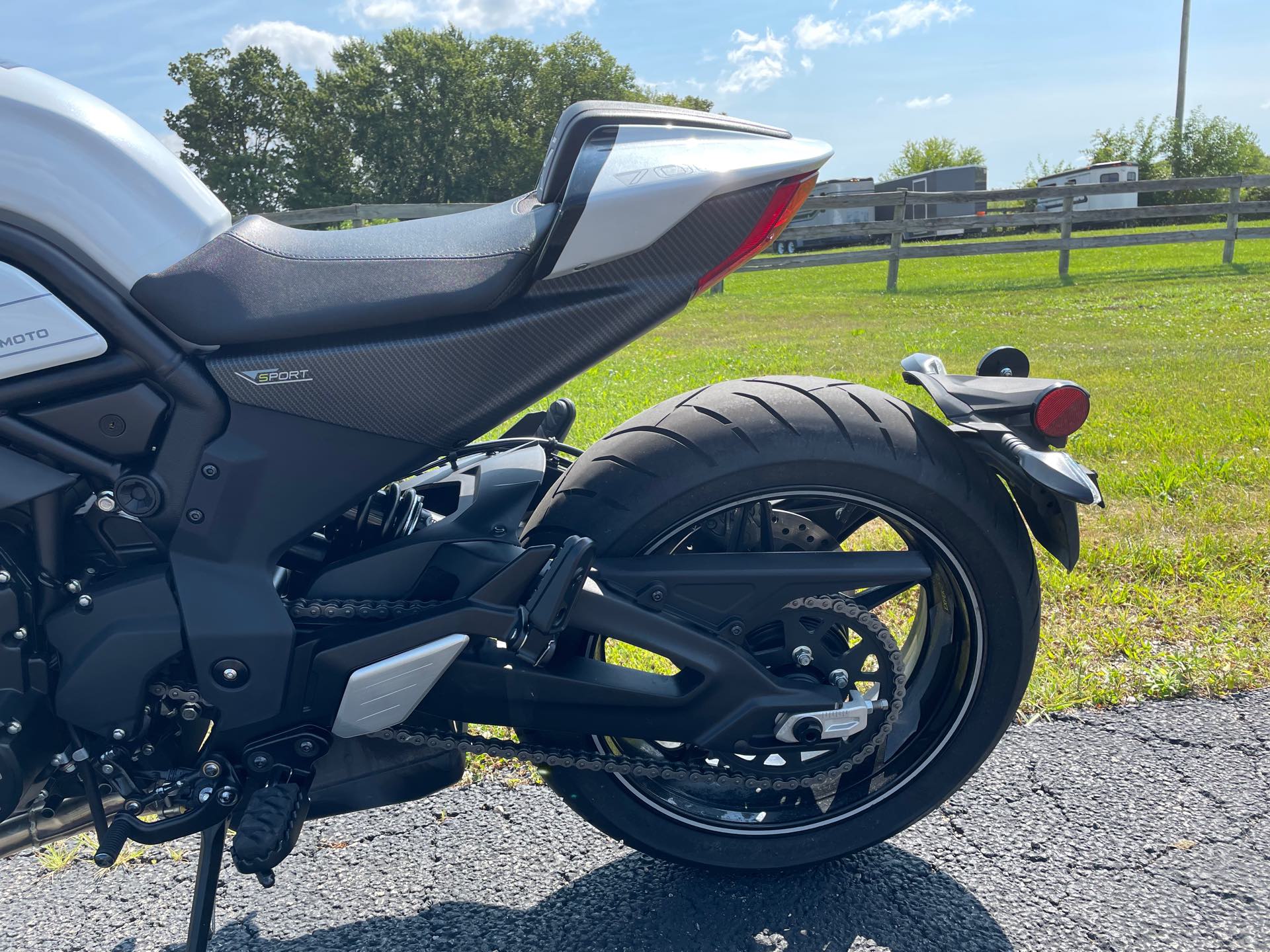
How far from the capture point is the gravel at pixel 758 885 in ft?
5.85

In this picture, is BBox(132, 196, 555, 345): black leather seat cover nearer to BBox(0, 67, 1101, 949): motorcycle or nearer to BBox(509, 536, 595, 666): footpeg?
BBox(0, 67, 1101, 949): motorcycle

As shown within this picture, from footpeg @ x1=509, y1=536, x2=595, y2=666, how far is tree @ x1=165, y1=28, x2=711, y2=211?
48564mm

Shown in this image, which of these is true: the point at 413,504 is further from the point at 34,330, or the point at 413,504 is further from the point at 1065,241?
the point at 1065,241

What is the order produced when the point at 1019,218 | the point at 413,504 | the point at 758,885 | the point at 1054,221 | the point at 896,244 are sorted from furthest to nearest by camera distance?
the point at 1019,218
the point at 1054,221
the point at 896,244
the point at 758,885
the point at 413,504

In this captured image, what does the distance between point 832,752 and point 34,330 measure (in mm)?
1605

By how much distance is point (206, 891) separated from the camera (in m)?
1.64

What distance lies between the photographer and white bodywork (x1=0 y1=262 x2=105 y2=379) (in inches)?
56.3

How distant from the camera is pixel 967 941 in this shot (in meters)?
1.75

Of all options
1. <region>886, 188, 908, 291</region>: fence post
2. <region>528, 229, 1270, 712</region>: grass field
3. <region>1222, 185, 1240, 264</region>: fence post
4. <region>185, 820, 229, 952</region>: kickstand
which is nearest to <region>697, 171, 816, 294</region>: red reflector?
<region>185, 820, 229, 952</region>: kickstand

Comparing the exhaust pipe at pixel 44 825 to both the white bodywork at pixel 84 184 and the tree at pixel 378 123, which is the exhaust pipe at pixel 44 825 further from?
the tree at pixel 378 123

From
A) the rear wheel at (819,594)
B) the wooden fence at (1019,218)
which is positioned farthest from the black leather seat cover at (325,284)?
the wooden fence at (1019,218)

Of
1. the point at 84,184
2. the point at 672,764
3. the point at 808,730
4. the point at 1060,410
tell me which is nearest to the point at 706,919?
the point at 672,764

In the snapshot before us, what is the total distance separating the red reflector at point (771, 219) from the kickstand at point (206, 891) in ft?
4.30

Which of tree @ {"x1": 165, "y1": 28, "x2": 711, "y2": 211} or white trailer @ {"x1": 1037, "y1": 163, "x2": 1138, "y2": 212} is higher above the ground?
tree @ {"x1": 165, "y1": 28, "x2": 711, "y2": 211}
